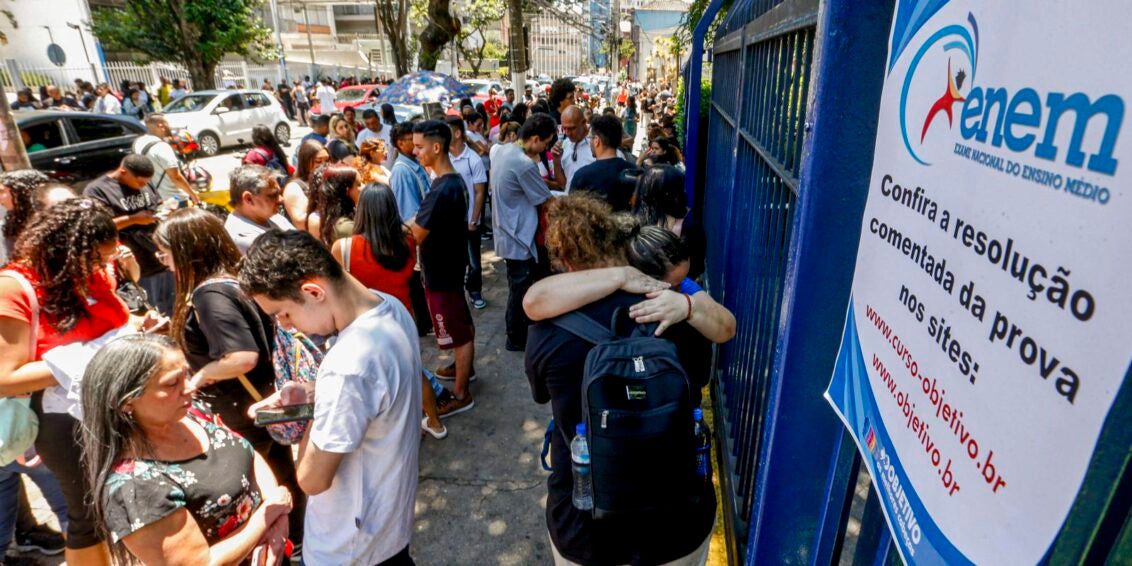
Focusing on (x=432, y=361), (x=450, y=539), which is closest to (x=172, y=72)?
(x=432, y=361)

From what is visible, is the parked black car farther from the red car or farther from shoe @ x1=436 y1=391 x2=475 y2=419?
the red car

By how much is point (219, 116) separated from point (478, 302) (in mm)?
14003

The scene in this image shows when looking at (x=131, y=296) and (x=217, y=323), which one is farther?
(x=131, y=296)

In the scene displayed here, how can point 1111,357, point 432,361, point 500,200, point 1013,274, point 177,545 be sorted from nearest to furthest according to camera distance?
point 1111,357 < point 1013,274 < point 177,545 < point 500,200 < point 432,361

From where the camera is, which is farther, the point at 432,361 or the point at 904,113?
the point at 432,361

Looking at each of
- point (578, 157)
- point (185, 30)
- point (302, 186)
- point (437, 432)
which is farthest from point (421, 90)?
point (185, 30)

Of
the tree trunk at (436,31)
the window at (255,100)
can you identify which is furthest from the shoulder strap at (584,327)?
the window at (255,100)

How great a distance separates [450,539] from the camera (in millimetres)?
2971

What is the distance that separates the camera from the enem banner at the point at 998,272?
547mm

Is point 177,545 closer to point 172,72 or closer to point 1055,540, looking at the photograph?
point 1055,540

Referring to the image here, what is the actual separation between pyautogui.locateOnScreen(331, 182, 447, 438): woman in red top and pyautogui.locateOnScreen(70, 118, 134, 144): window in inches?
Answer: 341

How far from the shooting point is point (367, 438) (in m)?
1.86

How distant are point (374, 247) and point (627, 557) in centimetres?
228

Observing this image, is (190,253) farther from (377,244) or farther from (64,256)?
(377,244)
